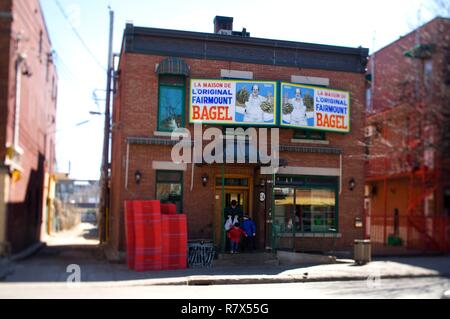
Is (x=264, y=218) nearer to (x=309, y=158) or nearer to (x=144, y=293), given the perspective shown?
(x=309, y=158)

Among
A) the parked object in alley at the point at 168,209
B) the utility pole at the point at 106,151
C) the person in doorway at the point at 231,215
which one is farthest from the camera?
the utility pole at the point at 106,151

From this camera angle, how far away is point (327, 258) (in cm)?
1952

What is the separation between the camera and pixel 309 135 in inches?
849

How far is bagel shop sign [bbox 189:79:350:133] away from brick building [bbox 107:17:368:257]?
106mm

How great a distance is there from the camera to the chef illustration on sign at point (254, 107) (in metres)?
20.3

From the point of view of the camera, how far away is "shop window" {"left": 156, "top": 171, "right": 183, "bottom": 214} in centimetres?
1998

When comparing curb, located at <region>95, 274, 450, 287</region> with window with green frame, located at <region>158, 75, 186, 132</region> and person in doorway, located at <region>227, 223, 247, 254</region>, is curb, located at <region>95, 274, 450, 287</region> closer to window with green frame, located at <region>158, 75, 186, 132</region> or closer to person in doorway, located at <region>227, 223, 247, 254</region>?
person in doorway, located at <region>227, 223, 247, 254</region>

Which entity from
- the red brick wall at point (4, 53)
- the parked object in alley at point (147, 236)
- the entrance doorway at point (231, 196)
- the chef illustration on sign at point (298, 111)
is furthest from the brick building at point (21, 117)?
the chef illustration on sign at point (298, 111)

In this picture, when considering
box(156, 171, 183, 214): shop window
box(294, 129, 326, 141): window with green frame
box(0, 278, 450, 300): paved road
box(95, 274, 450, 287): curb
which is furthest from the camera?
box(294, 129, 326, 141): window with green frame

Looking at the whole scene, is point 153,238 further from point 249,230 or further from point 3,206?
point 3,206

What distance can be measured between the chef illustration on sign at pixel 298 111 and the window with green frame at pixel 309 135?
22.1 inches

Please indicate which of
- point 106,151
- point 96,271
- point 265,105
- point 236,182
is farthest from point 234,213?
point 106,151

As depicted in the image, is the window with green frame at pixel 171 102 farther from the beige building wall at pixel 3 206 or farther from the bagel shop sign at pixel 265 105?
the beige building wall at pixel 3 206

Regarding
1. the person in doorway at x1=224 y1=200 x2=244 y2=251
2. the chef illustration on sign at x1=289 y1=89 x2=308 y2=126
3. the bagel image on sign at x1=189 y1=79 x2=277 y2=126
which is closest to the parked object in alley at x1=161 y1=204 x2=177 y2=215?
the person in doorway at x1=224 y1=200 x2=244 y2=251
